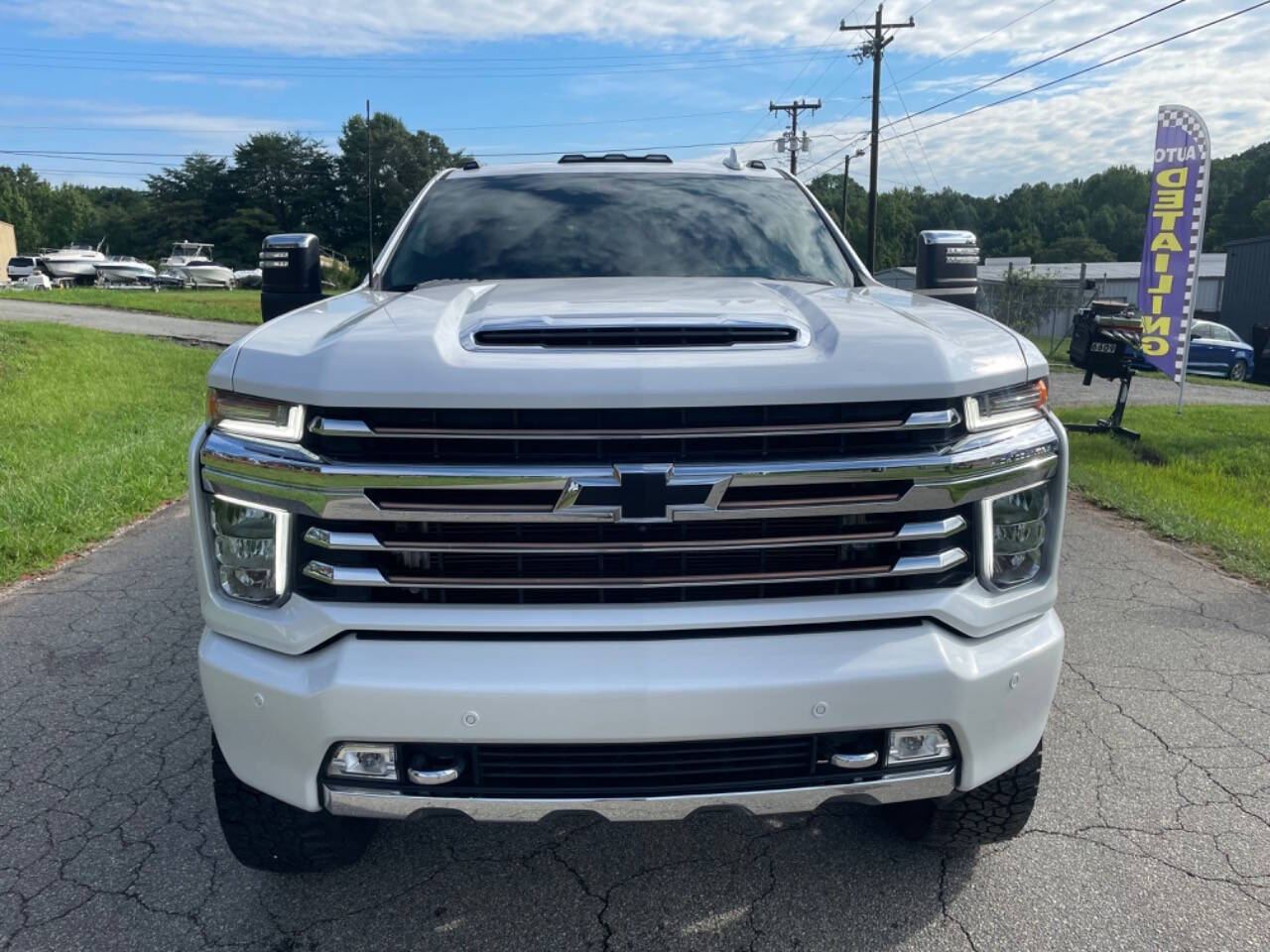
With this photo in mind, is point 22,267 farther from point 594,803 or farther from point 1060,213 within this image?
point 1060,213

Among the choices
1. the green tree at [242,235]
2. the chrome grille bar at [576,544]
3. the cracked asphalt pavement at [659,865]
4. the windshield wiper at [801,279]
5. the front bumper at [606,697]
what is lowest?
the cracked asphalt pavement at [659,865]

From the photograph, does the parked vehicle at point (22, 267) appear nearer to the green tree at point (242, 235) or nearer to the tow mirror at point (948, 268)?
the green tree at point (242, 235)

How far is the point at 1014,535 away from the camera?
2.29 meters

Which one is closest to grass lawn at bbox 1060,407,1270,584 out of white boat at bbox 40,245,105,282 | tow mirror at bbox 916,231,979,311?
tow mirror at bbox 916,231,979,311

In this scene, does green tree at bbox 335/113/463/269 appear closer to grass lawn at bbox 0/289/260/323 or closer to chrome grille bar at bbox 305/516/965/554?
grass lawn at bbox 0/289/260/323

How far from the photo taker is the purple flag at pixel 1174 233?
1123 cm

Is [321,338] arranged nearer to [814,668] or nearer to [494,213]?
[814,668]

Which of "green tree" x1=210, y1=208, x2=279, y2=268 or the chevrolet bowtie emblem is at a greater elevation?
"green tree" x1=210, y1=208, x2=279, y2=268

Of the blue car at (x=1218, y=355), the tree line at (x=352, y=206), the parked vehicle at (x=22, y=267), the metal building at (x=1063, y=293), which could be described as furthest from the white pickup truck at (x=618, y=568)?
the tree line at (x=352, y=206)

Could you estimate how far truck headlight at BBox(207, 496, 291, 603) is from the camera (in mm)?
2143

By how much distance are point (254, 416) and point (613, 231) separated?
1.93 metres

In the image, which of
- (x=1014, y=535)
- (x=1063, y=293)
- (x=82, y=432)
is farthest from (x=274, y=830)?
(x=1063, y=293)

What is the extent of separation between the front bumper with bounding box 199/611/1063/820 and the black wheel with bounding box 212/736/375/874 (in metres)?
Result: 0.23

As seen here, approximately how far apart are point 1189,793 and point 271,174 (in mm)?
82000
